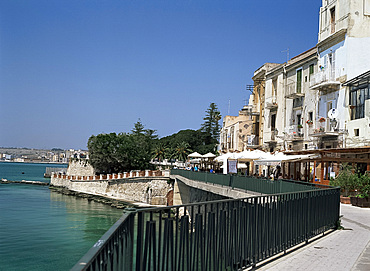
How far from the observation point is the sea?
2131cm

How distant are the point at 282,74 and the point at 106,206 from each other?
24426 millimetres

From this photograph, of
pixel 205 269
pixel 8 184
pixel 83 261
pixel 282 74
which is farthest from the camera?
pixel 8 184

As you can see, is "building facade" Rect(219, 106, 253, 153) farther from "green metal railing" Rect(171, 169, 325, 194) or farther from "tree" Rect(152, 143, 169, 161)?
"tree" Rect(152, 143, 169, 161)

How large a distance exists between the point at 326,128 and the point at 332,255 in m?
21.9

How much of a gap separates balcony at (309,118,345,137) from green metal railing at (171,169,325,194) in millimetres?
8794

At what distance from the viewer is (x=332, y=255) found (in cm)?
902

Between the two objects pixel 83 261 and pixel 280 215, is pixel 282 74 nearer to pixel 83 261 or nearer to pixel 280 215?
pixel 280 215

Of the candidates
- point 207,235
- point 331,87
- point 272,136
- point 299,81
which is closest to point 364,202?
point 331,87

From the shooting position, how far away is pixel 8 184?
8344 centimetres

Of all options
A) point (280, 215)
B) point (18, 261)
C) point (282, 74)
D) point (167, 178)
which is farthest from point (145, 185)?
point (280, 215)

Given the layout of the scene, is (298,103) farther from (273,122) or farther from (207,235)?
(207,235)

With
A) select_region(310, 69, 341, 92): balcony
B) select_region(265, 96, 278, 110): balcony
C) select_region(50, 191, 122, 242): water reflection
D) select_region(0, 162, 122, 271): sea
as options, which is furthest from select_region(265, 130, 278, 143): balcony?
select_region(0, 162, 122, 271): sea

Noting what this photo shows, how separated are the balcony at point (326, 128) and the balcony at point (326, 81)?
228cm

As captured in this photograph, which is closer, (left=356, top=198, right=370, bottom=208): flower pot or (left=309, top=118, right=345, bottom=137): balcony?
(left=356, top=198, right=370, bottom=208): flower pot
